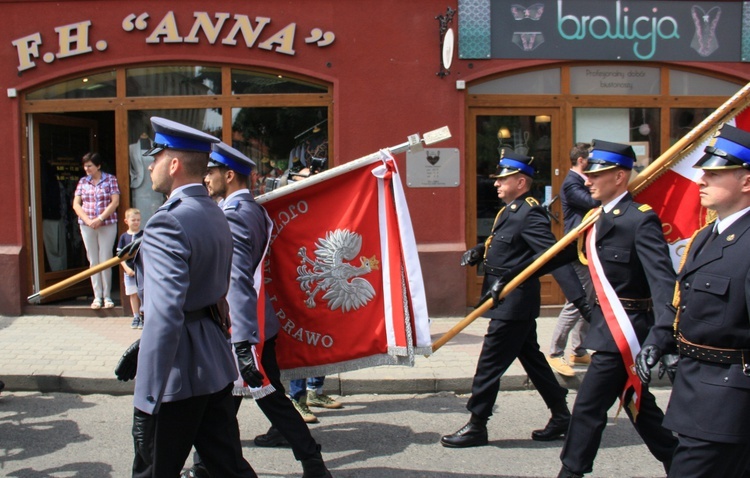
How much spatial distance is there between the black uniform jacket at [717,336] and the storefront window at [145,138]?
7155mm

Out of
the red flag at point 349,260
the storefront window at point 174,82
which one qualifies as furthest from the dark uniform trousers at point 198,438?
the storefront window at point 174,82

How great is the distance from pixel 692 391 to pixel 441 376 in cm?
352

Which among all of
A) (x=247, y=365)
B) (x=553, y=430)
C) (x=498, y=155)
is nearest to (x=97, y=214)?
(x=498, y=155)

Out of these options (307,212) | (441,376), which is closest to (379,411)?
(441,376)

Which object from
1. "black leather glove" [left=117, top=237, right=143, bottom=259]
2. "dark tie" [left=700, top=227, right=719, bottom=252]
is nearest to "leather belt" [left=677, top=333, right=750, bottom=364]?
"dark tie" [left=700, top=227, right=719, bottom=252]

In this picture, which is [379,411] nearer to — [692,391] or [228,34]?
[692,391]

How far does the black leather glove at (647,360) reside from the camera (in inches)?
136

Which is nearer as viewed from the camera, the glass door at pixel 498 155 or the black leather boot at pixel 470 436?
→ the black leather boot at pixel 470 436

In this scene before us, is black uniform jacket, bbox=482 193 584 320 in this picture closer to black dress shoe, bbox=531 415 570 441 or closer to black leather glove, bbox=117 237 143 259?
black dress shoe, bbox=531 415 570 441

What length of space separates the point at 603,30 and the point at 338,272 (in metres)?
6.01

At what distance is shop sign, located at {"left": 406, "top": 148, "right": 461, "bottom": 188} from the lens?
30.0 feet

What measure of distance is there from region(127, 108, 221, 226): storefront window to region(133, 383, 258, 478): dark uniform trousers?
629cm

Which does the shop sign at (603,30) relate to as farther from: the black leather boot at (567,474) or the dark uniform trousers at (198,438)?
the dark uniform trousers at (198,438)

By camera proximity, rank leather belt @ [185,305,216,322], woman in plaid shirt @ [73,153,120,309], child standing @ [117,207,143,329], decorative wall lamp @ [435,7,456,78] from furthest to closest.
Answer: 1. woman in plaid shirt @ [73,153,120,309]
2. decorative wall lamp @ [435,7,456,78]
3. child standing @ [117,207,143,329]
4. leather belt @ [185,305,216,322]
